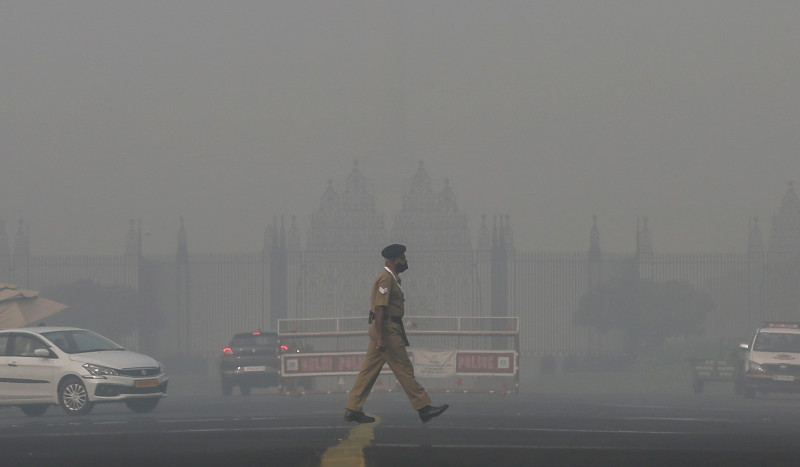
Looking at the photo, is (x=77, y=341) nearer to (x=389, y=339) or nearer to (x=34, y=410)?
(x=34, y=410)

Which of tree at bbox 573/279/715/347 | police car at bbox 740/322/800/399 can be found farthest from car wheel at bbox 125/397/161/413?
tree at bbox 573/279/715/347

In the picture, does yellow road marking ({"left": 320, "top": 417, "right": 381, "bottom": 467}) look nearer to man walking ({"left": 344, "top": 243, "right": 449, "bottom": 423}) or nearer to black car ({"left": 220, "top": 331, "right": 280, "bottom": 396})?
man walking ({"left": 344, "top": 243, "right": 449, "bottom": 423})

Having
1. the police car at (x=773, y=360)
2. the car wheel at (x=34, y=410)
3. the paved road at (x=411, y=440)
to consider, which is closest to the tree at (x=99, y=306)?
the police car at (x=773, y=360)

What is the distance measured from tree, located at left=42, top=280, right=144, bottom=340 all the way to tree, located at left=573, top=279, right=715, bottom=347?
54.3 feet

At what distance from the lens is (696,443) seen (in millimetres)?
11898

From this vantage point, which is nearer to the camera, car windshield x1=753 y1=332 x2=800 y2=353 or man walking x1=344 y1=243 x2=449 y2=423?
man walking x1=344 y1=243 x2=449 y2=423

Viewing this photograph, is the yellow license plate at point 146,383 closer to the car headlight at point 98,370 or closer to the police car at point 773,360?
the car headlight at point 98,370

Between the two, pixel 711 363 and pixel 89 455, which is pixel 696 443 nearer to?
pixel 89 455

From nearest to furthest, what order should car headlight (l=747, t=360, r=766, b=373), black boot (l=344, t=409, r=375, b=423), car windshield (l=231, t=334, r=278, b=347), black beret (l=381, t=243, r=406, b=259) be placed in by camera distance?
black beret (l=381, t=243, r=406, b=259) → black boot (l=344, t=409, r=375, b=423) → car headlight (l=747, t=360, r=766, b=373) → car windshield (l=231, t=334, r=278, b=347)

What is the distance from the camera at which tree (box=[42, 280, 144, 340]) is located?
4519 cm

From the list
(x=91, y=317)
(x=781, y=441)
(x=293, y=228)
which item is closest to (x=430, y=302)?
(x=293, y=228)

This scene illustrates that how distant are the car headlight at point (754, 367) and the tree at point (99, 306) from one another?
2402 cm

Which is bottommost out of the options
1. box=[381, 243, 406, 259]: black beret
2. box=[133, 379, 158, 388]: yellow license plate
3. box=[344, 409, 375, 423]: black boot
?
box=[133, 379, 158, 388]: yellow license plate

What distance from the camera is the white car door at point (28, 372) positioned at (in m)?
19.7
